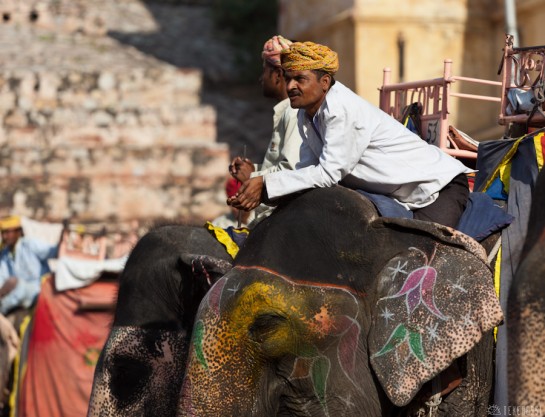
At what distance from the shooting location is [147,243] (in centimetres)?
615

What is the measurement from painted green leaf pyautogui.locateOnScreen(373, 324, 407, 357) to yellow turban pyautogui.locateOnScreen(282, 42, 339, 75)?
3.09 ft

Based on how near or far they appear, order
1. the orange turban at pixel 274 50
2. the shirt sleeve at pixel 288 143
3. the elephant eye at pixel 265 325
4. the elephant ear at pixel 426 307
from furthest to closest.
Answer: the orange turban at pixel 274 50 → the shirt sleeve at pixel 288 143 → the elephant eye at pixel 265 325 → the elephant ear at pixel 426 307

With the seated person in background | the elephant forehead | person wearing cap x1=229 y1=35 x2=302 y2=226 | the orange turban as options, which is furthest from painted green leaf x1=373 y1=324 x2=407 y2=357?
the seated person in background

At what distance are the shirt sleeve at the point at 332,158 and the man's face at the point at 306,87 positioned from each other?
0.28ft

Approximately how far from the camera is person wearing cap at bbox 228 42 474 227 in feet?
16.2

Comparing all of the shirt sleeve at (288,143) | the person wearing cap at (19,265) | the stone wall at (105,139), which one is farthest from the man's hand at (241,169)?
the stone wall at (105,139)

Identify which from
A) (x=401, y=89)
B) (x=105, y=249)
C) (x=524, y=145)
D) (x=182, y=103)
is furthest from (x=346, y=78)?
(x=524, y=145)

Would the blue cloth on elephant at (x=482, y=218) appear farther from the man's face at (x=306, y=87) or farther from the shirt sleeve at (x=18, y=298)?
the shirt sleeve at (x=18, y=298)

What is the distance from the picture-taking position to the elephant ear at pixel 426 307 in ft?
15.1

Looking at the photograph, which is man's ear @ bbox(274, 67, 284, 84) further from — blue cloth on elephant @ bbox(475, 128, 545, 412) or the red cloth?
the red cloth

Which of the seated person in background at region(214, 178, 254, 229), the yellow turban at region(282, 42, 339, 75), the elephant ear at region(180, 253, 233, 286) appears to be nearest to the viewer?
the yellow turban at region(282, 42, 339, 75)

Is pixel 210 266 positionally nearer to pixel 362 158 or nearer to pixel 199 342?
pixel 199 342

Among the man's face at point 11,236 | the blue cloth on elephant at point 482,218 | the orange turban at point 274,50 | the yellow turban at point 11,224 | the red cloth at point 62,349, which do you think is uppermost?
the orange turban at point 274,50

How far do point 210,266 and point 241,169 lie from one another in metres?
0.50
